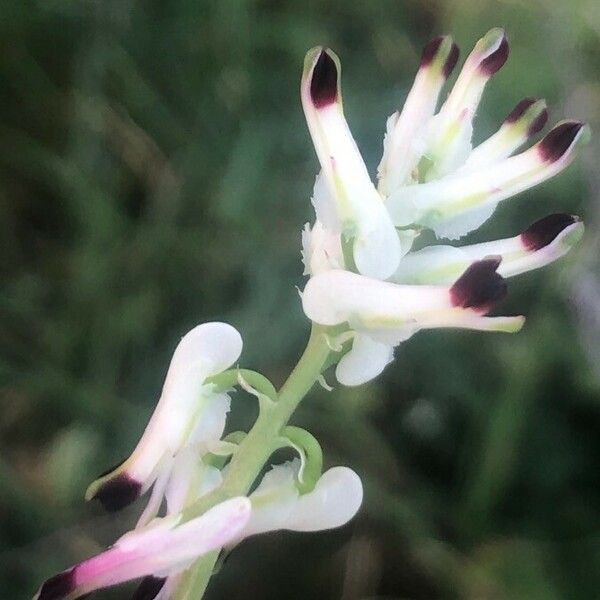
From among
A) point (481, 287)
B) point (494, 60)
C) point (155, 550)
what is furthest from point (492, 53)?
point (155, 550)

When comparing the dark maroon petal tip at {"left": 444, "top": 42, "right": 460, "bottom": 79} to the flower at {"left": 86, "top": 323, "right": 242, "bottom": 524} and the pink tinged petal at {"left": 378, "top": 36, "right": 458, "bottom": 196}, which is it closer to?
the pink tinged petal at {"left": 378, "top": 36, "right": 458, "bottom": 196}

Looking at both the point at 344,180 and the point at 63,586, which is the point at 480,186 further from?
the point at 63,586

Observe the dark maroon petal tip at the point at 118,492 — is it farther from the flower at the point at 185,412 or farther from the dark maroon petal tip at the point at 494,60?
the dark maroon petal tip at the point at 494,60

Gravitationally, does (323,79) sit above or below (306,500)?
above

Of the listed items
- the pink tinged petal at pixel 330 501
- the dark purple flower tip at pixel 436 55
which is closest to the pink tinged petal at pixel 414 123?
the dark purple flower tip at pixel 436 55

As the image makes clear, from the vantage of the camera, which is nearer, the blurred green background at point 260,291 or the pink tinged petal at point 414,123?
the pink tinged petal at point 414,123

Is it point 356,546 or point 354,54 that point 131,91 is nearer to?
point 354,54

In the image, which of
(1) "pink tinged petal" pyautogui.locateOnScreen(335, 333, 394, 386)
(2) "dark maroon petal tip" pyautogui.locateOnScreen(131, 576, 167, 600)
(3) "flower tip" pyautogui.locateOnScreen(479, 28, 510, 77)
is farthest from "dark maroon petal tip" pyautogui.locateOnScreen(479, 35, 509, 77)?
(2) "dark maroon petal tip" pyautogui.locateOnScreen(131, 576, 167, 600)
